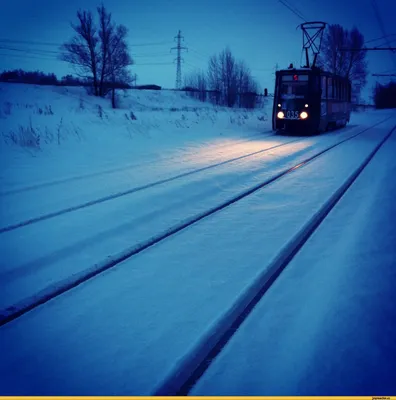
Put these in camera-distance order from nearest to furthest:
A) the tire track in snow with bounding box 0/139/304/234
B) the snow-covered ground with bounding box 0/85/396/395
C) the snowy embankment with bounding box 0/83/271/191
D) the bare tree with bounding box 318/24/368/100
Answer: the snow-covered ground with bounding box 0/85/396/395
the tire track in snow with bounding box 0/139/304/234
the snowy embankment with bounding box 0/83/271/191
the bare tree with bounding box 318/24/368/100

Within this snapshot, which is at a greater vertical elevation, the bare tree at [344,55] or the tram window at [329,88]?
the bare tree at [344,55]

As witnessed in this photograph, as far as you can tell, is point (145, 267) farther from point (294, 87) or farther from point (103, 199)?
point (294, 87)

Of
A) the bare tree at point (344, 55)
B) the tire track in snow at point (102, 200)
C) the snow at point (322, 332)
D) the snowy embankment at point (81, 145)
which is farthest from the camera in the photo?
the bare tree at point (344, 55)

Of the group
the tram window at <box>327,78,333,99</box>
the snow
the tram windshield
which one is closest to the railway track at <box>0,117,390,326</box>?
the snow

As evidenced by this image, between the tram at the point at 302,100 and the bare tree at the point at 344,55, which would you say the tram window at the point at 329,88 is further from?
the bare tree at the point at 344,55

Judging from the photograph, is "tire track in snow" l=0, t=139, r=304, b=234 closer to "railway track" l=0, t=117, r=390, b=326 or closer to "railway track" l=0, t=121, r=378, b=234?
"railway track" l=0, t=121, r=378, b=234

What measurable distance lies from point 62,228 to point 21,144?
23.3 feet

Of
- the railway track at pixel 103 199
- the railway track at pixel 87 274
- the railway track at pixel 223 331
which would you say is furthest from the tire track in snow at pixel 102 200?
the railway track at pixel 223 331

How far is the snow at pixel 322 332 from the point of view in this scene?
195 centimetres

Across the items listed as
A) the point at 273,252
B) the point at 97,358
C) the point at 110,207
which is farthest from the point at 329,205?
the point at 97,358

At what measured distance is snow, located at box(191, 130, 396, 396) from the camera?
195 cm

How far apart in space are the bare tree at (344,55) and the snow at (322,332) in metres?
51.0

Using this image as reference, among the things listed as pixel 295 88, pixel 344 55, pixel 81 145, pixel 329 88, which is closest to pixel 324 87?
pixel 329 88

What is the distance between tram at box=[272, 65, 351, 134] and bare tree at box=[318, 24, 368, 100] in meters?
35.7
